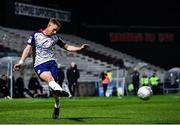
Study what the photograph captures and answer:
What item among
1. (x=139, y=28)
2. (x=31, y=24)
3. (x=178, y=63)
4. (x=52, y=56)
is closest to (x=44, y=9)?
(x=31, y=24)

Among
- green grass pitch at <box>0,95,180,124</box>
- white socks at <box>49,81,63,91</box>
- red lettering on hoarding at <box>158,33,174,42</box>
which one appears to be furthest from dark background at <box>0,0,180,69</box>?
white socks at <box>49,81,63,91</box>

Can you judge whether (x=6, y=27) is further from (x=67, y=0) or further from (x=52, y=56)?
(x=52, y=56)

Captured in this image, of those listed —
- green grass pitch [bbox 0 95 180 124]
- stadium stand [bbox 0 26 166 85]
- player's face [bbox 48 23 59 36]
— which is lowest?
green grass pitch [bbox 0 95 180 124]

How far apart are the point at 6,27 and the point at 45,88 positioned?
9.54m

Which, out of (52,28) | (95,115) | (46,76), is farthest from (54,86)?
(95,115)

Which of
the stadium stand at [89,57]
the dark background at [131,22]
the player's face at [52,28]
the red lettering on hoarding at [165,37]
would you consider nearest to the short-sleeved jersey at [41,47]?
the player's face at [52,28]

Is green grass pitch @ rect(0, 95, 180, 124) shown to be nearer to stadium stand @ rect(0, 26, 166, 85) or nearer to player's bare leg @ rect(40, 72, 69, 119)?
player's bare leg @ rect(40, 72, 69, 119)

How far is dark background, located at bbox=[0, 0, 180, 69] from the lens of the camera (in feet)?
194

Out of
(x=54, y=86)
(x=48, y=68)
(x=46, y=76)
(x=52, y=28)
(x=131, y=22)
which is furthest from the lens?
(x=131, y=22)

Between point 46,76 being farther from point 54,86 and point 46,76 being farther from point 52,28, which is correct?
point 52,28

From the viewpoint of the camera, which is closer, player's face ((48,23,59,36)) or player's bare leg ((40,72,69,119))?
player's bare leg ((40,72,69,119))

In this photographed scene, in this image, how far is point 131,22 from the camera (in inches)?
2375

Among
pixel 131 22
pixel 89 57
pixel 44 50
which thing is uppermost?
pixel 131 22

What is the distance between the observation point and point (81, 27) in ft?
198
